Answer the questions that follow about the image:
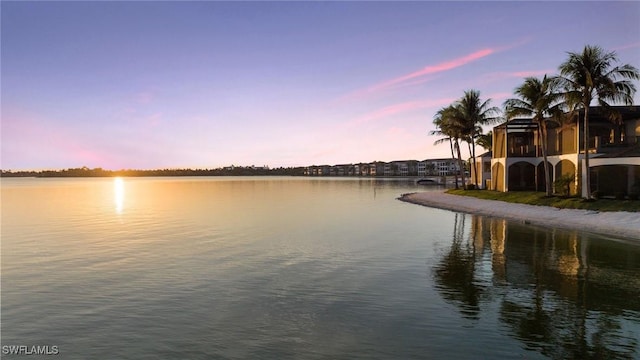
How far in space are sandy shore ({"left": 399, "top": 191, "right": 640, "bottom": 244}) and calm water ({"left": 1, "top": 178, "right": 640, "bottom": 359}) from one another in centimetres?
314

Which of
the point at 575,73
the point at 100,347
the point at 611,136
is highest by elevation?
the point at 575,73

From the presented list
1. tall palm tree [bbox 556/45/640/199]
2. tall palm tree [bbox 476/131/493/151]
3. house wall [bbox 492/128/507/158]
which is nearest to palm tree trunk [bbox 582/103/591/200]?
tall palm tree [bbox 556/45/640/199]

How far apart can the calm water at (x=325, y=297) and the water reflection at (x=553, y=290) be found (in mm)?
49

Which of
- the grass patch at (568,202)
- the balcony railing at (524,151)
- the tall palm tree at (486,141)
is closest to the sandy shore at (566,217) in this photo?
the grass patch at (568,202)

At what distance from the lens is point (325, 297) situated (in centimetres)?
1371

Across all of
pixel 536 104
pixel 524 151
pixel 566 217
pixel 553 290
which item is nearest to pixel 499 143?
pixel 524 151

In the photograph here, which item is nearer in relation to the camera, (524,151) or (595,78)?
(595,78)

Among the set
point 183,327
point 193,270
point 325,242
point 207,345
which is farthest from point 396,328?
point 325,242

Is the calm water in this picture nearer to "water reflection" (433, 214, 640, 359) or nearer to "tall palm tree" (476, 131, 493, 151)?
"water reflection" (433, 214, 640, 359)

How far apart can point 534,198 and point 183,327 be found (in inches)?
1564

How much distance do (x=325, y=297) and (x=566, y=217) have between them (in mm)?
26455

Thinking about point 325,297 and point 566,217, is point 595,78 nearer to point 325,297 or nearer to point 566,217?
point 566,217

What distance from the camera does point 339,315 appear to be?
39.2 feet

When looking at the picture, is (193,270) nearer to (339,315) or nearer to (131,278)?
(131,278)
